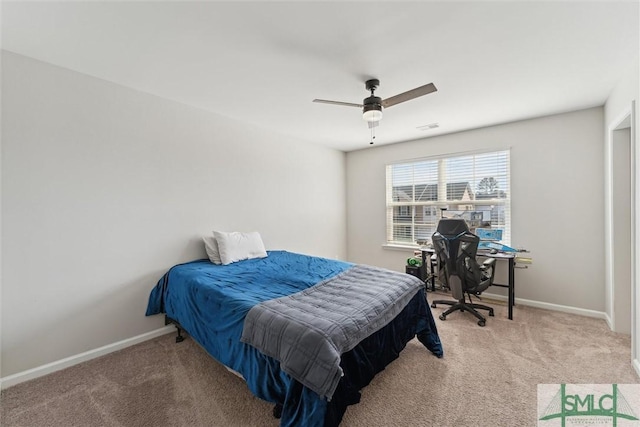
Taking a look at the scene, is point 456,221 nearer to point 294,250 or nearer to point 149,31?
point 294,250

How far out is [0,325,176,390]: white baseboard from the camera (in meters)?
1.97

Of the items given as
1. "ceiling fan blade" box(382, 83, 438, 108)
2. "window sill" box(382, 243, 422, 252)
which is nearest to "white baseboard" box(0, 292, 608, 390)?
"window sill" box(382, 243, 422, 252)

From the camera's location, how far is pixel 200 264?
2.84 meters

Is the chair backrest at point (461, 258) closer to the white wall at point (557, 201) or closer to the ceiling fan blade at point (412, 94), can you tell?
the white wall at point (557, 201)

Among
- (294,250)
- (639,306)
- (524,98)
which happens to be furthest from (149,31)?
(639,306)

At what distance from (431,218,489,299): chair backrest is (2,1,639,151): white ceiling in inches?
56.6

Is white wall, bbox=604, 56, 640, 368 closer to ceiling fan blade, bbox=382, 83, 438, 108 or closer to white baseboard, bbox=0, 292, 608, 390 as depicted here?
white baseboard, bbox=0, 292, 608, 390

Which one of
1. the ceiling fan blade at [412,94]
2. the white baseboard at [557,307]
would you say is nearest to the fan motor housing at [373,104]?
the ceiling fan blade at [412,94]

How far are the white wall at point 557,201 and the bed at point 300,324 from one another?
7.18 ft

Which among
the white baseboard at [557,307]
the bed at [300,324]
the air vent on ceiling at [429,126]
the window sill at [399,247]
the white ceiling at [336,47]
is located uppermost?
the air vent on ceiling at [429,126]

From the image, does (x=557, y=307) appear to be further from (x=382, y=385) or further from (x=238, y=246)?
(x=238, y=246)

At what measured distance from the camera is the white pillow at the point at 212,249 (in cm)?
296

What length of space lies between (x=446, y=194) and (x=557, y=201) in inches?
52.3

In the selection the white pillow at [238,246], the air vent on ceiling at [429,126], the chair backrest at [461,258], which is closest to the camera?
the chair backrest at [461,258]
